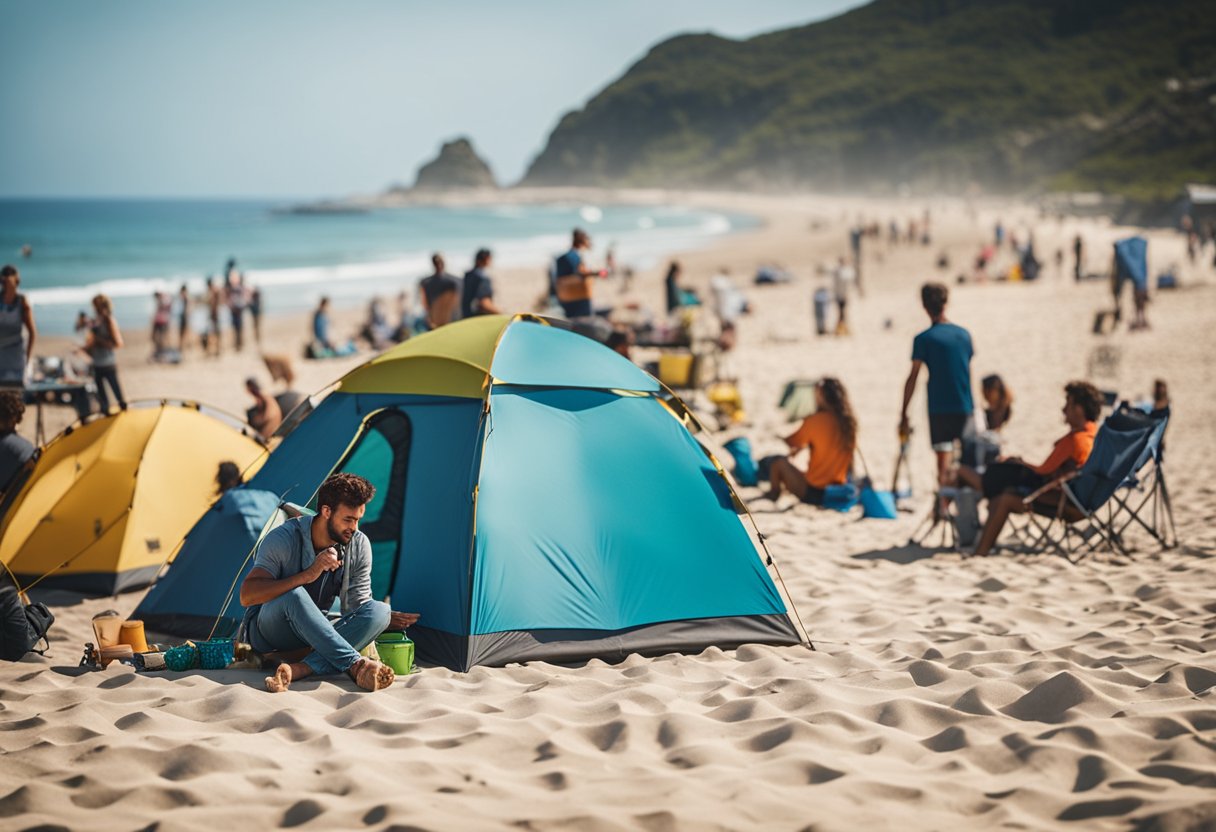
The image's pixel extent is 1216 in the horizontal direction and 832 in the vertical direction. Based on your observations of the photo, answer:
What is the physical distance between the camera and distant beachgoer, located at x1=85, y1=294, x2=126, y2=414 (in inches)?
400

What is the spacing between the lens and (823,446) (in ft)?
28.5

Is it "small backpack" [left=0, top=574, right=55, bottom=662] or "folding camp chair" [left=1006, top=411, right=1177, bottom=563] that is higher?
"folding camp chair" [left=1006, top=411, right=1177, bottom=563]

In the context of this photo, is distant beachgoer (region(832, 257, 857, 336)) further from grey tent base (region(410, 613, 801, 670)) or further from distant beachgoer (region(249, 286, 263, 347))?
grey tent base (region(410, 613, 801, 670))

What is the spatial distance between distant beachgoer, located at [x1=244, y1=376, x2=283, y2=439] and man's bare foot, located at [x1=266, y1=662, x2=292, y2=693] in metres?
4.93

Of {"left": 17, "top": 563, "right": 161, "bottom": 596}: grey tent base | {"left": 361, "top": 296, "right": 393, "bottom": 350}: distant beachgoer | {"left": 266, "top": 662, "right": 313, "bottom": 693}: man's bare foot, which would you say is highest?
{"left": 361, "top": 296, "right": 393, "bottom": 350}: distant beachgoer

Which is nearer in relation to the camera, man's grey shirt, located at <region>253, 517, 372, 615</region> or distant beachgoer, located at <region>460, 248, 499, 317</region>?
man's grey shirt, located at <region>253, 517, 372, 615</region>

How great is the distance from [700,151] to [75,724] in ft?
554

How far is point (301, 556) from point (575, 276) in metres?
6.00

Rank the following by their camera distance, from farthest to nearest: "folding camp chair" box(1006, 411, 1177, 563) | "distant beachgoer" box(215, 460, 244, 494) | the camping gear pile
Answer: "distant beachgoer" box(215, 460, 244, 494) → "folding camp chair" box(1006, 411, 1177, 563) → the camping gear pile

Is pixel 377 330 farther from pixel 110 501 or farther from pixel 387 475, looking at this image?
pixel 387 475

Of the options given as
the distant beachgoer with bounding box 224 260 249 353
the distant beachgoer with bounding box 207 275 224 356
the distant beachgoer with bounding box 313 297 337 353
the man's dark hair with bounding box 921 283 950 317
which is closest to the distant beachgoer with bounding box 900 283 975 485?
the man's dark hair with bounding box 921 283 950 317

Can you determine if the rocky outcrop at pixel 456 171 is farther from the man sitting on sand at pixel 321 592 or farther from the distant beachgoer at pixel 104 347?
the man sitting on sand at pixel 321 592

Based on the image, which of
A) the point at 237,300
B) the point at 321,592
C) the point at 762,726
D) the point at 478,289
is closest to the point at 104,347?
the point at 478,289

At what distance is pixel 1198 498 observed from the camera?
9.09 metres
